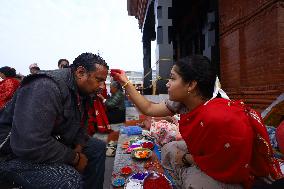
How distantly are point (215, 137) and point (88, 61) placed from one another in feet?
4.66

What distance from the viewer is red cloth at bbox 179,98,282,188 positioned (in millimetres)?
1854

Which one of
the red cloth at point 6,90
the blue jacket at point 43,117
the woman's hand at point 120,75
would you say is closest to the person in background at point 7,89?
the red cloth at point 6,90

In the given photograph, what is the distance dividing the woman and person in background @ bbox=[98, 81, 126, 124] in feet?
15.7

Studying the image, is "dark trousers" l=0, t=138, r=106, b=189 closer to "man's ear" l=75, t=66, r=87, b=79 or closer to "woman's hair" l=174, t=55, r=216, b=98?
"man's ear" l=75, t=66, r=87, b=79

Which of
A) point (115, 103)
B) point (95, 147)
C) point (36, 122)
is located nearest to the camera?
point (36, 122)

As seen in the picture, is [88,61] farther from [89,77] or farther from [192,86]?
[192,86]

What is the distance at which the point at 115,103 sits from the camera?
7203 millimetres

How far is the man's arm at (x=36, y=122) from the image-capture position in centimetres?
193

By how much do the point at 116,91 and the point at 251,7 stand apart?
13.7 ft

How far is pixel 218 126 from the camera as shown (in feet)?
6.20

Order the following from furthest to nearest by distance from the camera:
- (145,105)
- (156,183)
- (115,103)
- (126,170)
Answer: (115,103)
(145,105)
(126,170)
(156,183)

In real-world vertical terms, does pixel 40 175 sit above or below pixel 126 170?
above

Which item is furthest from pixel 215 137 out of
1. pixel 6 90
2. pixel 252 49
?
pixel 6 90

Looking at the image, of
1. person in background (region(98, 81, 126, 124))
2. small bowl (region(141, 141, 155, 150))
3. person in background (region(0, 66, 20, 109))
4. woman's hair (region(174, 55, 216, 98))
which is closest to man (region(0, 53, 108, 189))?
woman's hair (region(174, 55, 216, 98))
